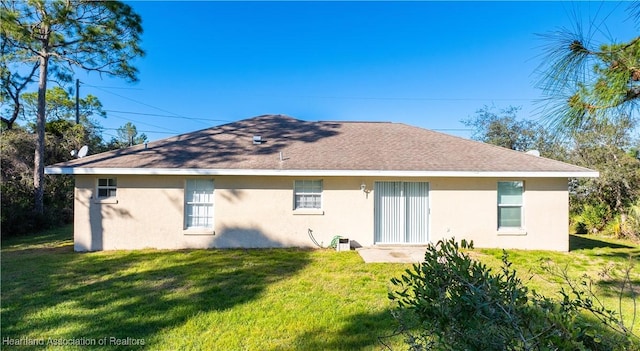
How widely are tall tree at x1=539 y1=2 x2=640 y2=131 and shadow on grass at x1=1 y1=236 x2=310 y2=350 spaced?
5379 mm

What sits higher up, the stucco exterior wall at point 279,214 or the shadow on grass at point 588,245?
the stucco exterior wall at point 279,214

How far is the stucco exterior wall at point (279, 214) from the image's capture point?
916 cm

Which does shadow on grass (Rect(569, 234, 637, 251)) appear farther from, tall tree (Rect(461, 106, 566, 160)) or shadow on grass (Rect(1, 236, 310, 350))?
shadow on grass (Rect(1, 236, 310, 350))

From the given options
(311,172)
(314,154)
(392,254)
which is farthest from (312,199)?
(392,254)

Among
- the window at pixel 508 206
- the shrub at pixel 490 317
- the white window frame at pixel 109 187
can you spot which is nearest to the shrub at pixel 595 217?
the window at pixel 508 206

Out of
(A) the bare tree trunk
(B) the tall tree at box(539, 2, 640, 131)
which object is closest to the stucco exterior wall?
(A) the bare tree trunk

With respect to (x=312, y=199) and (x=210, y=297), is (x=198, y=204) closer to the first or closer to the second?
(x=312, y=199)

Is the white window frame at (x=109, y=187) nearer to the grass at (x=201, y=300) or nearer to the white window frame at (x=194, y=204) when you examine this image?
the grass at (x=201, y=300)

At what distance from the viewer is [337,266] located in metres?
7.50

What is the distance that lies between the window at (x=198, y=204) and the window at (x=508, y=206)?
9.78 meters

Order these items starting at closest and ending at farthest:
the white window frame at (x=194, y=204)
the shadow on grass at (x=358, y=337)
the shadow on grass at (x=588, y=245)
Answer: the shadow on grass at (x=358, y=337)
the white window frame at (x=194, y=204)
the shadow on grass at (x=588, y=245)

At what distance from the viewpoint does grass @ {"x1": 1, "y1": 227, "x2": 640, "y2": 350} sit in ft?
13.3

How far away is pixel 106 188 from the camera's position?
930 cm

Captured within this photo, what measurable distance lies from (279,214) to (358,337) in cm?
594
